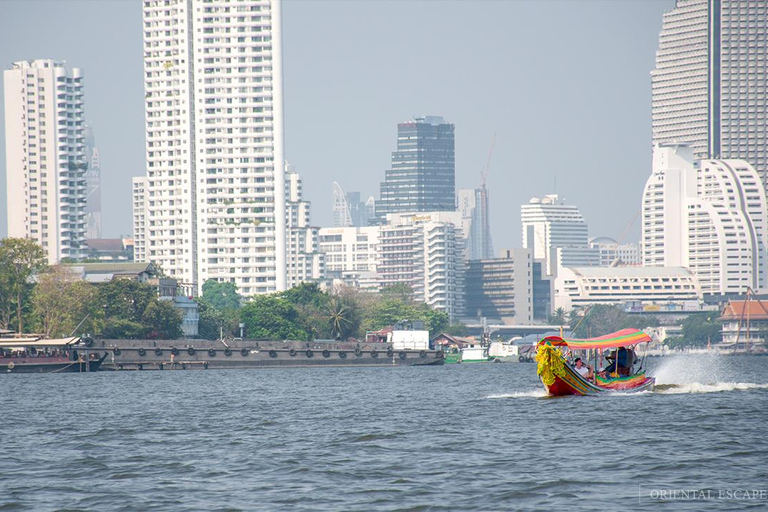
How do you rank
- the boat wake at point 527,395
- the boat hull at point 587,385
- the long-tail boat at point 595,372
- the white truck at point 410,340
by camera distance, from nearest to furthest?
the long-tail boat at point 595,372
the boat hull at point 587,385
the boat wake at point 527,395
the white truck at point 410,340

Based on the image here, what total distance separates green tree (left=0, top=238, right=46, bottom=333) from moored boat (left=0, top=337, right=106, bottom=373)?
9.92 metres

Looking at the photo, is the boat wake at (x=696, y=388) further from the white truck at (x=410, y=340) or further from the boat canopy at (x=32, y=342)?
the white truck at (x=410, y=340)

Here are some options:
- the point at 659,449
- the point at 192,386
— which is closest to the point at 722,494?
the point at 659,449

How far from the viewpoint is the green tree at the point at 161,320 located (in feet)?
494

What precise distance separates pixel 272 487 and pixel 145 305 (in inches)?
4597

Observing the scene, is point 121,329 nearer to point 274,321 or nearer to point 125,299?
point 125,299

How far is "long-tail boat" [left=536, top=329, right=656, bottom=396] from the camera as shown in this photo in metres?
64.8

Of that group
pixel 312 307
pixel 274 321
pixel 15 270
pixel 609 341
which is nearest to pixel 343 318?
pixel 312 307

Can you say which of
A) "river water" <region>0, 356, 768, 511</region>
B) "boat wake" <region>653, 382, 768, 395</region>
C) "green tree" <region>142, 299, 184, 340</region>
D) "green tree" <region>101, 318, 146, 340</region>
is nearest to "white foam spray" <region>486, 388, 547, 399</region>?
"river water" <region>0, 356, 768, 511</region>

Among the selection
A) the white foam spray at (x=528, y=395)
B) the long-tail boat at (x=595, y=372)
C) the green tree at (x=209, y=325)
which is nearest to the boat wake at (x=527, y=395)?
the white foam spray at (x=528, y=395)

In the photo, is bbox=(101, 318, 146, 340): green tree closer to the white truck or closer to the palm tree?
the white truck

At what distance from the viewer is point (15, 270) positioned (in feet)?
453

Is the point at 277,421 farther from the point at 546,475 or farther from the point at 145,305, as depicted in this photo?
the point at 145,305

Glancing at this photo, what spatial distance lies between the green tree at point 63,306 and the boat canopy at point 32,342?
742 centimetres
